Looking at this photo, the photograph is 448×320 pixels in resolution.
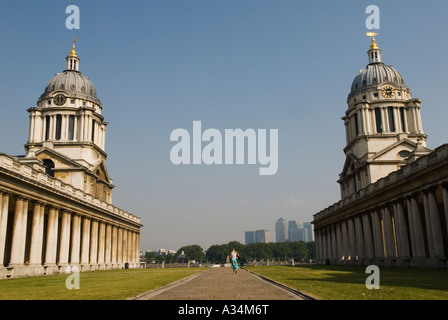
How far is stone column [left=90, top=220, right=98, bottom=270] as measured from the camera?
73.2 m

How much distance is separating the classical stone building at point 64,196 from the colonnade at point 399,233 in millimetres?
42560

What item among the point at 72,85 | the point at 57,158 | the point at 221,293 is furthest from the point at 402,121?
the point at 221,293

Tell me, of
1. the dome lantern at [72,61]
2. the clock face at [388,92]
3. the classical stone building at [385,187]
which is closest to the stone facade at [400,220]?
the classical stone building at [385,187]

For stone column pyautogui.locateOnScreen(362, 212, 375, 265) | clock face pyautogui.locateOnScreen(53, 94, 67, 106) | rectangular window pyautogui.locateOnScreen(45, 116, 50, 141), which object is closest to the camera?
stone column pyautogui.locateOnScreen(362, 212, 375, 265)

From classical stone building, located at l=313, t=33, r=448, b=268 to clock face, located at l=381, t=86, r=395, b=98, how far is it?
0.19 metres

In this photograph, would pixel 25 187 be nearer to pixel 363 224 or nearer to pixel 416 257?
pixel 416 257

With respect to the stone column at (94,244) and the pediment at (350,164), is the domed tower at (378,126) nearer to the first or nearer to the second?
the pediment at (350,164)

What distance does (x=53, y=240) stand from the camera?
5709 cm

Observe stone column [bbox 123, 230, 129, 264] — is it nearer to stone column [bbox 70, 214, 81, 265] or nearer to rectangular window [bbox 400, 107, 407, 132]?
stone column [bbox 70, 214, 81, 265]

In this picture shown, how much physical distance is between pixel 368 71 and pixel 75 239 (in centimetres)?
6737

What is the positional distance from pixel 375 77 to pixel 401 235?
1874 inches

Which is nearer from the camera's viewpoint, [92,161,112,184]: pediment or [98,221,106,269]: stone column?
[98,221,106,269]: stone column

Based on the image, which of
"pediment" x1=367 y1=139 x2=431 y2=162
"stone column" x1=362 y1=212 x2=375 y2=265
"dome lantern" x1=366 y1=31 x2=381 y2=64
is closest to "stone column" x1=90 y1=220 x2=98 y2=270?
"stone column" x1=362 y1=212 x2=375 y2=265

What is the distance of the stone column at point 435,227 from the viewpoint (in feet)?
149
